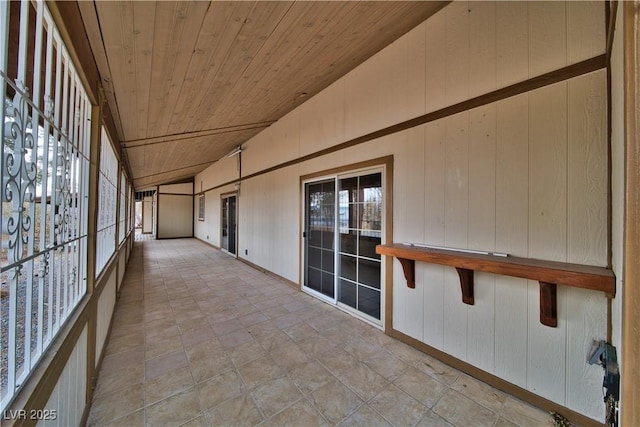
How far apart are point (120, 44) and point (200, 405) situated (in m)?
2.73

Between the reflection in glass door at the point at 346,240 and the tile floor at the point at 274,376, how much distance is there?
34cm

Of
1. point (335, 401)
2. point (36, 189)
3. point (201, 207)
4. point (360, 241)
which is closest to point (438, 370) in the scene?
point (335, 401)

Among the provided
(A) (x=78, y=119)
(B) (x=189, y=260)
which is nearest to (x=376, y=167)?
(A) (x=78, y=119)

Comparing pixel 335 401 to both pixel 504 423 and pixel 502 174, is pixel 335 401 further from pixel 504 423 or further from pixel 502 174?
pixel 502 174

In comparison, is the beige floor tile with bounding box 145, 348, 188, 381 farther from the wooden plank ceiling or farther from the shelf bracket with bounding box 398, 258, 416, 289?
the wooden plank ceiling

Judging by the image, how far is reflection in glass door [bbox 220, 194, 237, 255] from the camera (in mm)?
7469

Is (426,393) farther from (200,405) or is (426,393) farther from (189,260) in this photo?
(189,260)

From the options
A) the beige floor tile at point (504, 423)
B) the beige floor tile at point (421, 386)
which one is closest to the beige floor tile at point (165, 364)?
the beige floor tile at point (421, 386)

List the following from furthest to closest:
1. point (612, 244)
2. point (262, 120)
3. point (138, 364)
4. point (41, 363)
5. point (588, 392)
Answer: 1. point (262, 120)
2. point (138, 364)
3. point (588, 392)
4. point (612, 244)
5. point (41, 363)

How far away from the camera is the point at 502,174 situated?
1.98 meters

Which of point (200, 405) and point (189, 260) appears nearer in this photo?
point (200, 405)

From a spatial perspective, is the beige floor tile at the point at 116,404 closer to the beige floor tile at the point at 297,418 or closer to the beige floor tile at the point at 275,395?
the beige floor tile at the point at 275,395

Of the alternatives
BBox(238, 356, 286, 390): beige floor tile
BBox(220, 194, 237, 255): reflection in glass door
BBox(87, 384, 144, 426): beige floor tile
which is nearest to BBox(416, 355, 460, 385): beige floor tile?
BBox(238, 356, 286, 390): beige floor tile

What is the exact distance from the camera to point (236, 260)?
6855 mm
